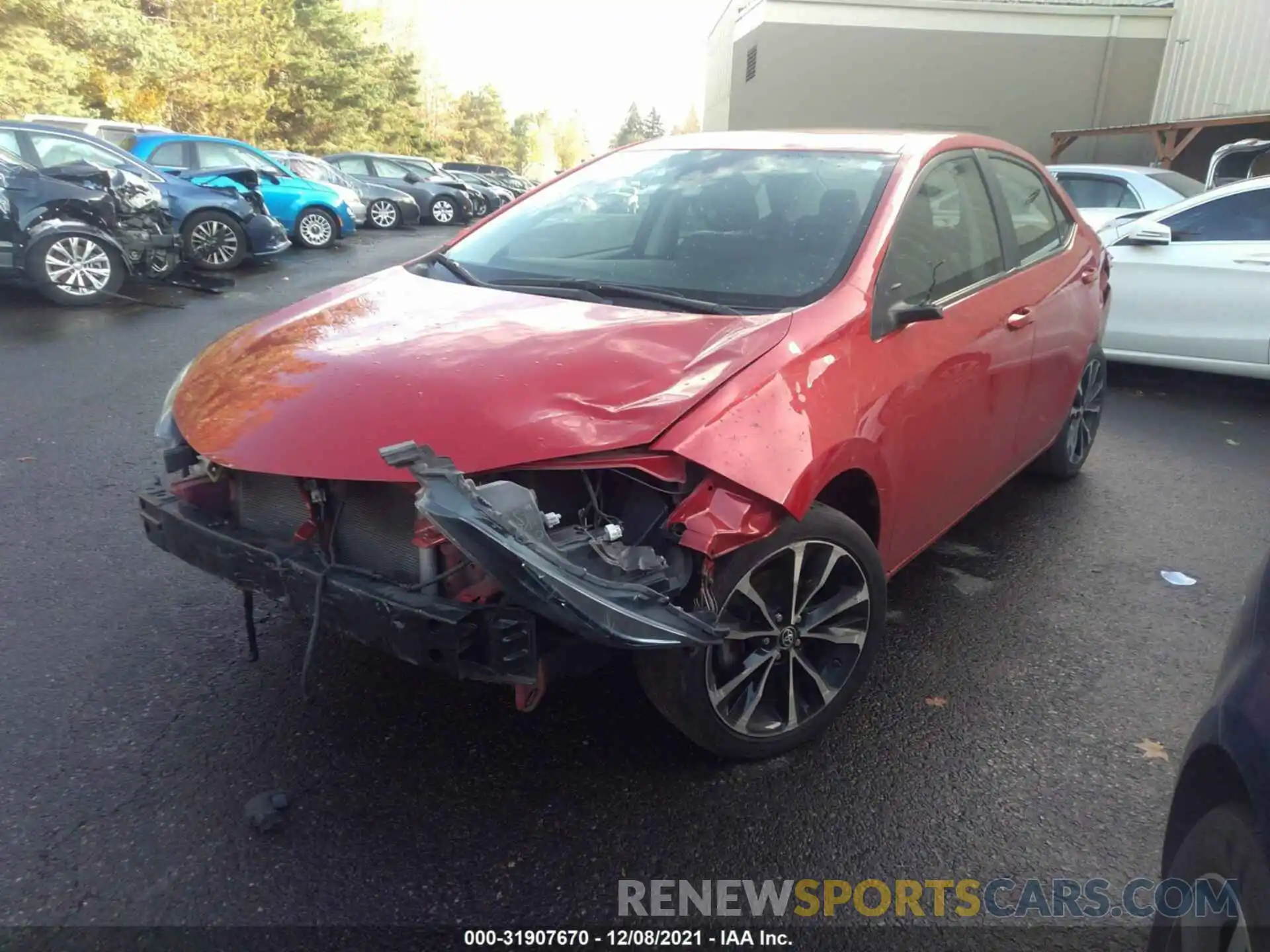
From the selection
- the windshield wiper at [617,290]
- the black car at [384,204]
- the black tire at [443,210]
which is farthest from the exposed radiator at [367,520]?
the black tire at [443,210]

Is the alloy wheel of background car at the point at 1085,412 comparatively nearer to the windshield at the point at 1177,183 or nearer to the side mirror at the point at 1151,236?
the side mirror at the point at 1151,236

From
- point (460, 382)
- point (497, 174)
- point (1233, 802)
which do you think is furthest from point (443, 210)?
point (1233, 802)

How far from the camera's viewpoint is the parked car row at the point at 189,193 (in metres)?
8.87

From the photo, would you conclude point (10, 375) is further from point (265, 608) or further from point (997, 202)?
point (997, 202)

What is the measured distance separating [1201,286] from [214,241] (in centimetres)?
1020

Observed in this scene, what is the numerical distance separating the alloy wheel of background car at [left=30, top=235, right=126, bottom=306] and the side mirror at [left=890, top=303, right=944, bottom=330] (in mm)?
8488

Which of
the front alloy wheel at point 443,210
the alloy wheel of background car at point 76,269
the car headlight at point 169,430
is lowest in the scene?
the front alloy wheel at point 443,210

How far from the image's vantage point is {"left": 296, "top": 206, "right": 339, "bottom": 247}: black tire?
→ 14.9 m

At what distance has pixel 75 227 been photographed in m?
8.77

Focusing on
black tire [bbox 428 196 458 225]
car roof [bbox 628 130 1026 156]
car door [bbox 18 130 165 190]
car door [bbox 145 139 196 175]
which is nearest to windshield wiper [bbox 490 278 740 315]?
car roof [bbox 628 130 1026 156]

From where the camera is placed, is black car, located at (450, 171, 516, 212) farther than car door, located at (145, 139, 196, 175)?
Yes

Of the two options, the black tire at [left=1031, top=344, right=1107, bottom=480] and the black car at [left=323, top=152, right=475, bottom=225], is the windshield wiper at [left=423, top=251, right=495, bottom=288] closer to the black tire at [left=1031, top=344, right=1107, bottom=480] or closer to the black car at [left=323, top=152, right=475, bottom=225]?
the black tire at [left=1031, top=344, right=1107, bottom=480]

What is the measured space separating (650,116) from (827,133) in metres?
127

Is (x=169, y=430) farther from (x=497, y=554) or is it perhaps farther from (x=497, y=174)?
Result: (x=497, y=174)
